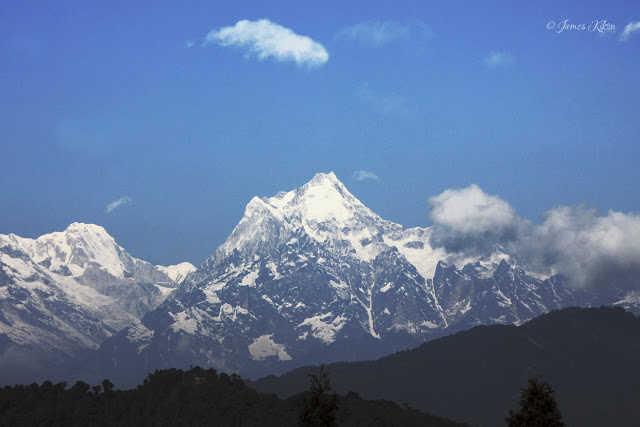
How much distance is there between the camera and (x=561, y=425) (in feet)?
563

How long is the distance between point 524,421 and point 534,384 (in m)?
8.29

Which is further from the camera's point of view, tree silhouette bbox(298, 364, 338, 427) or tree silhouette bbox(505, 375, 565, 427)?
tree silhouette bbox(298, 364, 338, 427)

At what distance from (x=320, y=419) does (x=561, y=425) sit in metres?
42.1

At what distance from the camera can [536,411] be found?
563 feet

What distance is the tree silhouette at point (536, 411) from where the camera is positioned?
170 metres

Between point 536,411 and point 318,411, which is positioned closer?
point 536,411

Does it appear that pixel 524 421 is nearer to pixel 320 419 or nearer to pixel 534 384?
pixel 534 384

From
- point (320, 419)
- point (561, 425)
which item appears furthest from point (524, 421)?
point (320, 419)

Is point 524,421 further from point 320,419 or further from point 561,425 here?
point 320,419

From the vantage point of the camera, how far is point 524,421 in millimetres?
171500

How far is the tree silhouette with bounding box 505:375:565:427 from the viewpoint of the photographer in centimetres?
17050

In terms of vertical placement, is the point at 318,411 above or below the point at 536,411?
above

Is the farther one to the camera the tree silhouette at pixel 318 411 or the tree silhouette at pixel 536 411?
the tree silhouette at pixel 318 411

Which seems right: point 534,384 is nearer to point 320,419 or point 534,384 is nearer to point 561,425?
point 561,425
